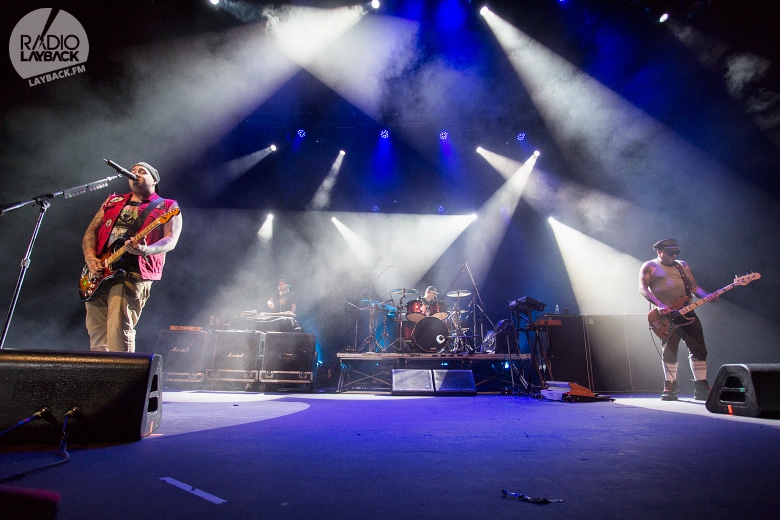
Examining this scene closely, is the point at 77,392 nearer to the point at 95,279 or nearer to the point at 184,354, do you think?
the point at 95,279

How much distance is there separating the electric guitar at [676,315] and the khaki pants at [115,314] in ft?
19.8

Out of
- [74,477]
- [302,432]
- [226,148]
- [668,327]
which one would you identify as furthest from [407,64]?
[74,477]

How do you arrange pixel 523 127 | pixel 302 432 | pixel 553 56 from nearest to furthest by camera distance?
pixel 302 432 → pixel 553 56 → pixel 523 127

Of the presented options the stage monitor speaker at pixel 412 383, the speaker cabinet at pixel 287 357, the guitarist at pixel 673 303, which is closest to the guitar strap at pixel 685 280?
the guitarist at pixel 673 303

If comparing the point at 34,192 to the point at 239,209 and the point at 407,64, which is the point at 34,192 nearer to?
the point at 239,209

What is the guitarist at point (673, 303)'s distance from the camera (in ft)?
15.2

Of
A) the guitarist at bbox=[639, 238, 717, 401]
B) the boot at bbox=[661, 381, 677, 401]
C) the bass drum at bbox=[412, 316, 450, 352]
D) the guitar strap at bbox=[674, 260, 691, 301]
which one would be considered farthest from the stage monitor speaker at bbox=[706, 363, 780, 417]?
the bass drum at bbox=[412, 316, 450, 352]

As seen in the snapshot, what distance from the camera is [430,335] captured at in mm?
6598

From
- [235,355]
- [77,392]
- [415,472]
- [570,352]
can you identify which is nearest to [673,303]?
[570,352]

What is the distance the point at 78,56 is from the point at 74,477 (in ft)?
23.7

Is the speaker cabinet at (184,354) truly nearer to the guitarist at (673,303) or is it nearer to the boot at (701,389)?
the guitarist at (673,303)

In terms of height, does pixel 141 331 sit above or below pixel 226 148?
below

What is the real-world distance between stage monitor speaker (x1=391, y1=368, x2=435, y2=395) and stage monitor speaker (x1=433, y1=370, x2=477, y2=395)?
0.09 metres

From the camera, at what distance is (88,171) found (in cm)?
647
